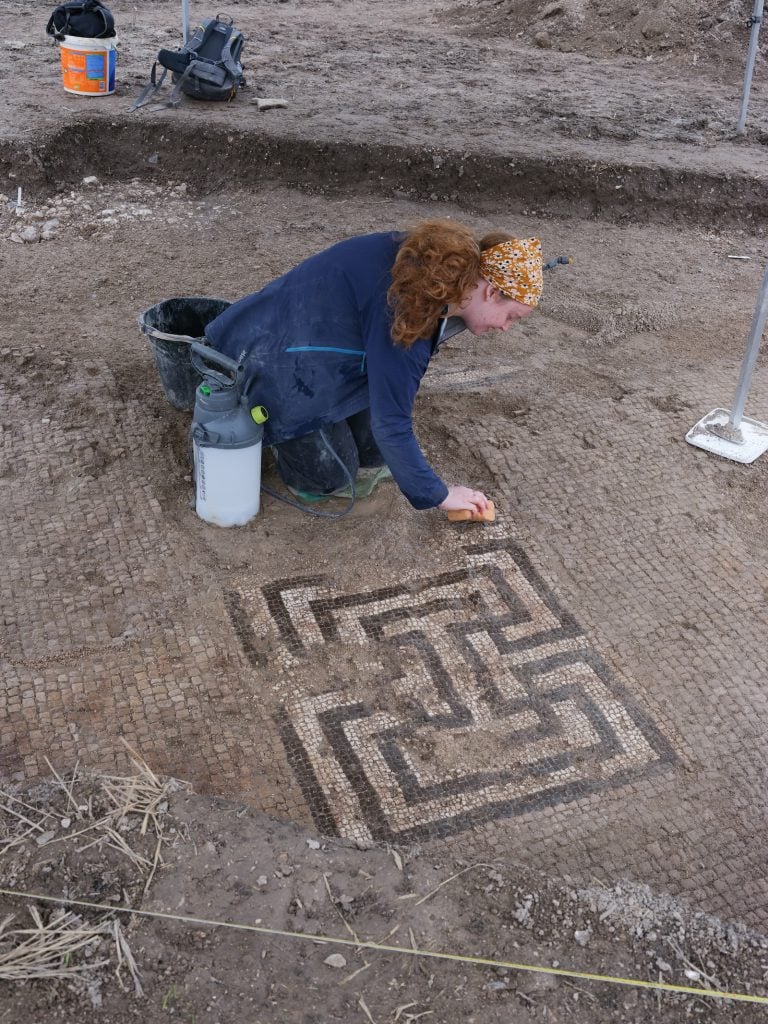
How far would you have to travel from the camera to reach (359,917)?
2443 millimetres

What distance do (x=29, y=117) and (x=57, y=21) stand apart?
1.03 metres

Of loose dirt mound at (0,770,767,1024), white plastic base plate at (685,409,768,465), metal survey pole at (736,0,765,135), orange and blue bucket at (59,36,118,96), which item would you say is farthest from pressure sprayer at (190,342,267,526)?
metal survey pole at (736,0,765,135)

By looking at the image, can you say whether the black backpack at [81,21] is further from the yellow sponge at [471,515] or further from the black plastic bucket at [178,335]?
the yellow sponge at [471,515]

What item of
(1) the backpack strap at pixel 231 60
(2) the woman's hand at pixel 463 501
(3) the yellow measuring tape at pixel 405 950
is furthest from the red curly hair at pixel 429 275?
(1) the backpack strap at pixel 231 60

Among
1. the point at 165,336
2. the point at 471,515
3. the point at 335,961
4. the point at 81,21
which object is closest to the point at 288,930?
the point at 335,961

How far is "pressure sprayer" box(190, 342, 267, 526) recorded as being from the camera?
135 inches

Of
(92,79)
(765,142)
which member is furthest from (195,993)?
(765,142)

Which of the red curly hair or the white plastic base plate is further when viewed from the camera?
the white plastic base plate

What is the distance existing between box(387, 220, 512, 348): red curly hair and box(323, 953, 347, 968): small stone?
1.87 m

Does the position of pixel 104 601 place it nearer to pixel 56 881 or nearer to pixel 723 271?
pixel 56 881

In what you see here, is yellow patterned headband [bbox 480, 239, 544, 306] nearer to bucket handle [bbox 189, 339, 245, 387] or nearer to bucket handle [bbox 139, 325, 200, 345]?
A: bucket handle [bbox 189, 339, 245, 387]

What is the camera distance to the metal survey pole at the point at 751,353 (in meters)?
4.20

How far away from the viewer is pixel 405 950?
93.0 inches

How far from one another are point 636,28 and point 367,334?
8994 millimetres
